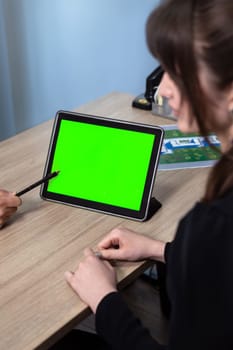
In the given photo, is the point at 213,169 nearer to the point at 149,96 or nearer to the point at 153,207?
the point at 153,207

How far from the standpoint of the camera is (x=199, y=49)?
0.74 metres

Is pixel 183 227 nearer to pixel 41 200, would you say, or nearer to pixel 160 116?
pixel 41 200

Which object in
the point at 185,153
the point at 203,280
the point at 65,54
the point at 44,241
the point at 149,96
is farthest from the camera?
the point at 65,54

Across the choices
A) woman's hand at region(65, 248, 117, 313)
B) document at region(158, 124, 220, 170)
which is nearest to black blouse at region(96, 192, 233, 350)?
woman's hand at region(65, 248, 117, 313)

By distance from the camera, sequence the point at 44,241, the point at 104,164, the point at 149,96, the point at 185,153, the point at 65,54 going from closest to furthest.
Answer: the point at 44,241
the point at 104,164
the point at 185,153
the point at 149,96
the point at 65,54

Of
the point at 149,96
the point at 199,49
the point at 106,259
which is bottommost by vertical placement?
the point at 106,259

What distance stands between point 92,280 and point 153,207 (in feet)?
0.93

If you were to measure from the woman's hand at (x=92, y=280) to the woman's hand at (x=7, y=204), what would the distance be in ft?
0.75

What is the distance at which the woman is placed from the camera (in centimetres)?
73

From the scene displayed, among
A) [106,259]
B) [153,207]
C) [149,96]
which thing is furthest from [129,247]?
[149,96]

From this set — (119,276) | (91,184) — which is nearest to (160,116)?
(91,184)

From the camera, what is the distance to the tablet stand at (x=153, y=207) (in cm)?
117

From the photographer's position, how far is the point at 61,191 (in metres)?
1.24

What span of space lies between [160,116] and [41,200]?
0.57 m
